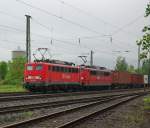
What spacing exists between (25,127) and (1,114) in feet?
13.3

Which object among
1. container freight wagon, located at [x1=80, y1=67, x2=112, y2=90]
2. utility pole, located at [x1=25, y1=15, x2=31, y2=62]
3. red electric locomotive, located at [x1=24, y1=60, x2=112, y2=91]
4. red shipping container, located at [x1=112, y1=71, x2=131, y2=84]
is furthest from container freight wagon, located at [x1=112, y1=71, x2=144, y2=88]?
utility pole, located at [x1=25, y1=15, x2=31, y2=62]

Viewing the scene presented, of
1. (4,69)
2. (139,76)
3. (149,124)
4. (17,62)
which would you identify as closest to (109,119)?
(149,124)

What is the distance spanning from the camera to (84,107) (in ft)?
66.3

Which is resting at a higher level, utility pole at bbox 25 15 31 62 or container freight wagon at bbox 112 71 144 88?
utility pole at bbox 25 15 31 62

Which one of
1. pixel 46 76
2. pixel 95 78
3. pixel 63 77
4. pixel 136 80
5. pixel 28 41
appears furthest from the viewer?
pixel 136 80

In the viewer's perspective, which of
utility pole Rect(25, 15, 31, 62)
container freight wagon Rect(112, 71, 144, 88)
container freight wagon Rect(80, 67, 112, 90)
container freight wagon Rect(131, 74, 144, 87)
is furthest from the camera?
container freight wagon Rect(131, 74, 144, 87)

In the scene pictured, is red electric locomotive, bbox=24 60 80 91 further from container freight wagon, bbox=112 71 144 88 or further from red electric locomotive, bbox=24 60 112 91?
container freight wagon, bbox=112 71 144 88

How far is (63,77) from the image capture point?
38875 mm

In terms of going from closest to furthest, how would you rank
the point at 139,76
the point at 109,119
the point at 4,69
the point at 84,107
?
the point at 109,119, the point at 84,107, the point at 139,76, the point at 4,69

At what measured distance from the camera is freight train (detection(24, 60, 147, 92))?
35906mm

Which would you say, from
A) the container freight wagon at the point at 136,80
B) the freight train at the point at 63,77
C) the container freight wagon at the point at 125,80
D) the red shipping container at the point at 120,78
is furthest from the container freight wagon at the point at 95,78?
the container freight wagon at the point at 136,80

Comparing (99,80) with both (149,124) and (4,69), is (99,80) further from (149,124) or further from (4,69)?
(4,69)

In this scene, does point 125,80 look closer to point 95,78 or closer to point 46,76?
point 95,78

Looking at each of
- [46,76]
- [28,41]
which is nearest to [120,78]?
[28,41]
